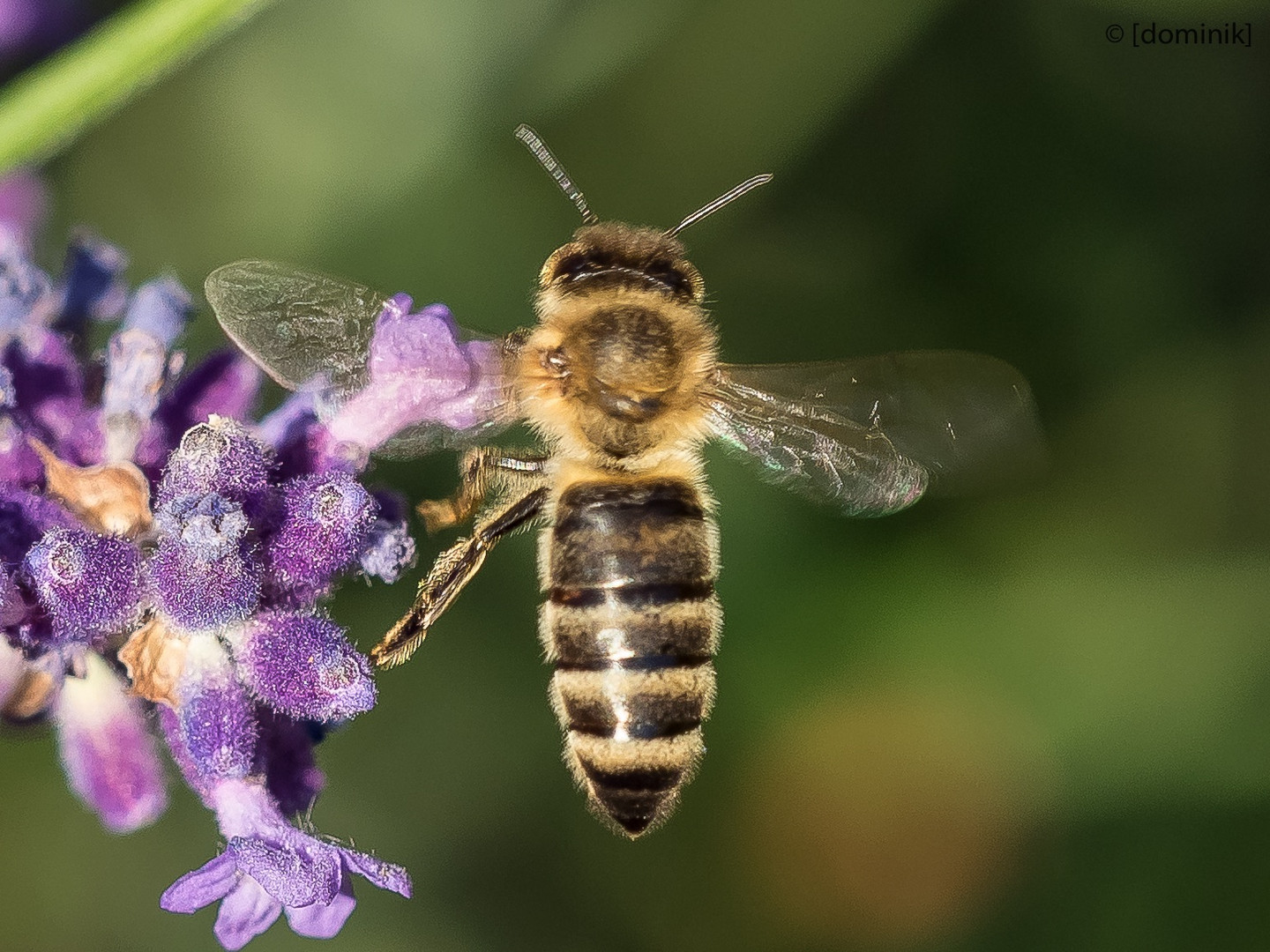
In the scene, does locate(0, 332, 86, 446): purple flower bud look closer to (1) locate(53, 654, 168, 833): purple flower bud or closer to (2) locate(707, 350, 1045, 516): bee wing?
(1) locate(53, 654, 168, 833): purple flower bud

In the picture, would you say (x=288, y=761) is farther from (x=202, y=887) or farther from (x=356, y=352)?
(x=356, y=352)

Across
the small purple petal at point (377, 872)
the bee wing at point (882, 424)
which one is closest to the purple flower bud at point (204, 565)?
the small purple petal at point (377, 872)

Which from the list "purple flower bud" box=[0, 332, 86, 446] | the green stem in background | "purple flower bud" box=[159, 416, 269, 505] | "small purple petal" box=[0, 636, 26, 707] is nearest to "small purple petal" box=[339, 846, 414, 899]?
"purple flower bud" box=[159, 416, 269, 505]

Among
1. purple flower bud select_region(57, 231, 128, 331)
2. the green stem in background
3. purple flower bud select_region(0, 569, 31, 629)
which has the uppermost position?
the green stem in background

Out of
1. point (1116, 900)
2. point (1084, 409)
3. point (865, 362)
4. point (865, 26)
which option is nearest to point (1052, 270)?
point (1084, 409)

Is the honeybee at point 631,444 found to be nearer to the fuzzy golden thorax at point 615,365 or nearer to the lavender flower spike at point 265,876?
the fuzzy golden thorax at point 615,365

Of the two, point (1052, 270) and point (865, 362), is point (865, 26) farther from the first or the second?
point (865, 362)
